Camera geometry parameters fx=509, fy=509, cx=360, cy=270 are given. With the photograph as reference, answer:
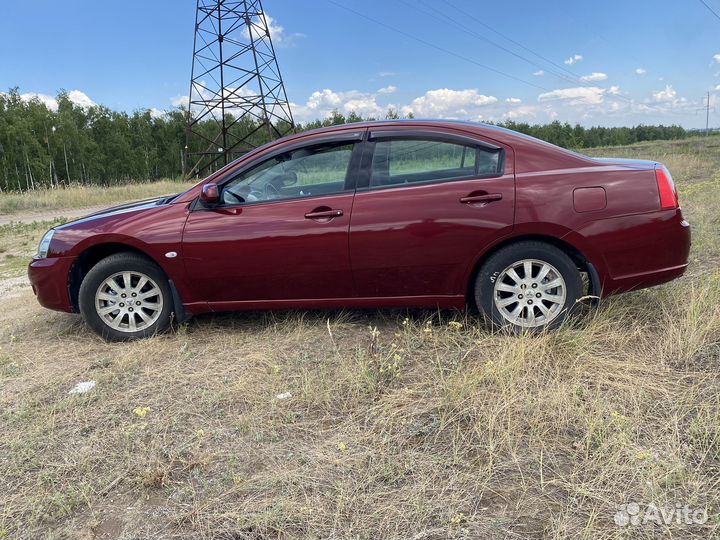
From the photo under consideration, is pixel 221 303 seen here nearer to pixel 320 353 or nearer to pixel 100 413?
pixel 320 353

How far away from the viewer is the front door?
367cm

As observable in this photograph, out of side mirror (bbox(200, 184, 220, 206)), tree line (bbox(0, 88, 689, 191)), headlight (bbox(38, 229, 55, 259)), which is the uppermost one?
tree line (bbox(0, 88, 689, 191))

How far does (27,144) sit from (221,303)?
41.1 metres

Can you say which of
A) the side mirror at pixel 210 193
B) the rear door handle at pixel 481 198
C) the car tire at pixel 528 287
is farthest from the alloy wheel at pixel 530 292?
the side mirror at pixel 210 193

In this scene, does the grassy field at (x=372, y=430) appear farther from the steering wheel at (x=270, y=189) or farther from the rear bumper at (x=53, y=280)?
the steering wheel at (x=270, y=189)

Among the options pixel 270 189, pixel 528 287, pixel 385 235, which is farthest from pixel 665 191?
pixel 270 189

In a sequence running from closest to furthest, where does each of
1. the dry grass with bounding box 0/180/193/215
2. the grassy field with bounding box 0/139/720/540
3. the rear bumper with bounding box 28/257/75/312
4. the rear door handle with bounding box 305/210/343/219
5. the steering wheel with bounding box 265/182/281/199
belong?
the grassy field with bounding box 0/139/720/540 < the rear door handle with bounding box 305/210/343/219 < the steering wheel with bounding box 265/182/281/199 < the rear bumper with bounding box 28/257/75/312 < the dry grass with bounding box 0/180/193/215

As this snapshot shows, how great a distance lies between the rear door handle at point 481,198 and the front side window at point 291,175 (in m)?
0.94

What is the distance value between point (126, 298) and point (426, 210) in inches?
95.6

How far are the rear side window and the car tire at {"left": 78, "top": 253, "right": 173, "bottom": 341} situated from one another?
1.87m

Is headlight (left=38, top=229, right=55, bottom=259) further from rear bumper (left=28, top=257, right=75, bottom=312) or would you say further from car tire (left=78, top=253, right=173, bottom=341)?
car tire (left=78, top=253, right=173, bottom=341)

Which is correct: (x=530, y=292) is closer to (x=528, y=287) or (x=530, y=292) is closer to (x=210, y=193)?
(x=528, y=287)

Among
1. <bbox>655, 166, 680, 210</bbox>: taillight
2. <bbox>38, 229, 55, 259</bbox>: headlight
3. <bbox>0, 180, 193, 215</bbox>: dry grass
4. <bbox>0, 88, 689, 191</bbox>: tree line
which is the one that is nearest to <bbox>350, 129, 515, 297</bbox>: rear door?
<bbox>655, 166, 680, 210</bbox>: taillight

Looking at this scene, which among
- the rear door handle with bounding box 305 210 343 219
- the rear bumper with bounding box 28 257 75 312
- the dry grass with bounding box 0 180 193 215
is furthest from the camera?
the dry grass with bounding box 0 180 193 215
